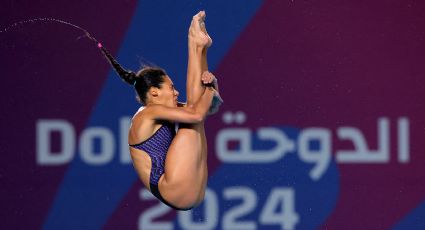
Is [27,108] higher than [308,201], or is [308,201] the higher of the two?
[27,108]

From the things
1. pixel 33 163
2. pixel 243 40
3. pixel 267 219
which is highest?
pixel 243 40

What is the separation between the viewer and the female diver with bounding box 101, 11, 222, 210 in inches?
195

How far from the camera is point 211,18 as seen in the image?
6.45 m

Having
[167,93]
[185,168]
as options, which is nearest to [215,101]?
[167,93]

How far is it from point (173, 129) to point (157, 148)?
18cm

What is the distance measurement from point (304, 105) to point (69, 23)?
190 centimetres

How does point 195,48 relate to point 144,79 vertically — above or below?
above

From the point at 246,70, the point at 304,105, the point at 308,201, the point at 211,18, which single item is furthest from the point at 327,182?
the point at 211,18

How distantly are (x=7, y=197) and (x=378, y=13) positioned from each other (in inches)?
125

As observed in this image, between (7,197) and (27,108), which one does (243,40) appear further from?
(7,197)

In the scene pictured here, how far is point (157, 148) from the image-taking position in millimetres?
5109

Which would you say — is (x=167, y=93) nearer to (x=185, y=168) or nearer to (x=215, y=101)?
(x=215, y=101)

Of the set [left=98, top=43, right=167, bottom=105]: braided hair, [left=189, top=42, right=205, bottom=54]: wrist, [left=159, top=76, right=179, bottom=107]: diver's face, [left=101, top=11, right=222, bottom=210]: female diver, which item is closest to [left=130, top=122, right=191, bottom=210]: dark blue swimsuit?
[left=101, top=11, right=222, bottom=210]: female diver

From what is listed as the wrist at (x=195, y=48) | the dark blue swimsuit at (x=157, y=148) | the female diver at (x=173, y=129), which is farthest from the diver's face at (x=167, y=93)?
the wrist at (x=195, y=48)
